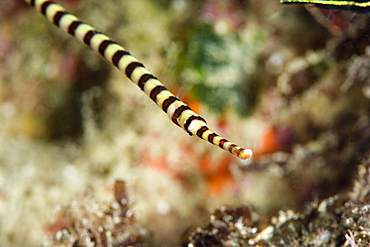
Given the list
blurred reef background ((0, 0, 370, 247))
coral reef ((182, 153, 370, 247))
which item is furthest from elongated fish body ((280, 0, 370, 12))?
coral reef ((182, 153, 370, 247))

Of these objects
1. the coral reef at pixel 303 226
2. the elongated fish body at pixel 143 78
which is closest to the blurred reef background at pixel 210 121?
the coral reef at pixel 303 226

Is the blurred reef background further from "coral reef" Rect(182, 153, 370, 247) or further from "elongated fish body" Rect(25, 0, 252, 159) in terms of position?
"elongated fish body" Rect(25, 0, 252, 159)

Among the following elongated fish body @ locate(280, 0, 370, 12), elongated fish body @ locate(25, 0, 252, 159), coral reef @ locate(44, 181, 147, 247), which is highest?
elongated fish body @ locate(280, 0, 370, 12)

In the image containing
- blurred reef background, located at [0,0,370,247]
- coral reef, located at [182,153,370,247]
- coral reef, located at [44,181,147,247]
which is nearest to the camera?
coral reef, located at [182,153,370,247]

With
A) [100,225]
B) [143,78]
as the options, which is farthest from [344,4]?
[100,225]

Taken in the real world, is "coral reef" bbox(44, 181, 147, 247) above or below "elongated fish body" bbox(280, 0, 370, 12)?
below

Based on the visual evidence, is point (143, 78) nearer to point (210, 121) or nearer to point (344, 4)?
point (344, 4)

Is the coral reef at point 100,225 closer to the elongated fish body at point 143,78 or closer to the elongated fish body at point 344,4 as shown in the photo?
the elongated fish body at point 143,78

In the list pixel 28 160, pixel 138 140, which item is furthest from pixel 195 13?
pixel 28 160
